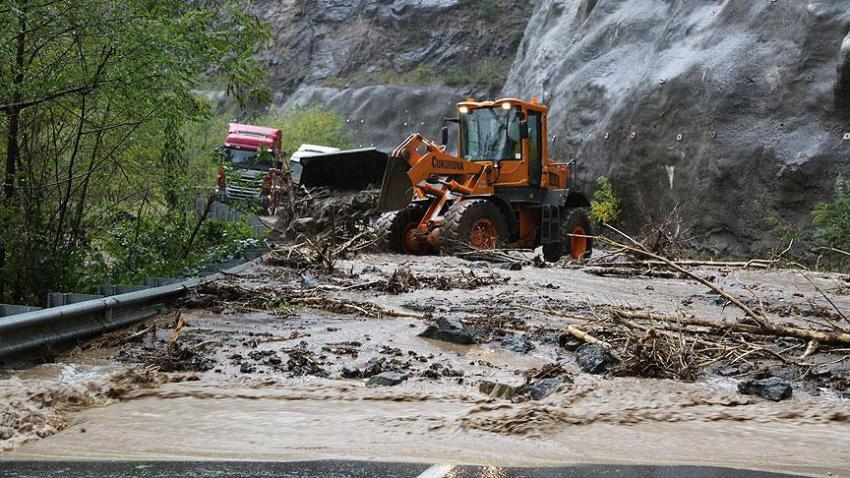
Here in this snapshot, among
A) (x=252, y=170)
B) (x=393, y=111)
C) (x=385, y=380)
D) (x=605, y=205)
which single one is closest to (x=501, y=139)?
(x=252, y=170)

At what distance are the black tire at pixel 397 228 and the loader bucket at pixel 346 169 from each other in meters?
1.91

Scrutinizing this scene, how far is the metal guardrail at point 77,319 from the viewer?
5043 mm

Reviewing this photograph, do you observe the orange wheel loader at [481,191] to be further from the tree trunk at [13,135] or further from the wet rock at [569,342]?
the wet rock at [569,342]

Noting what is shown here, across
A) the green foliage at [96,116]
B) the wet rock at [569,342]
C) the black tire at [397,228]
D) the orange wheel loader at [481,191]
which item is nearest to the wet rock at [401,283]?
the green foliage at [96,116]

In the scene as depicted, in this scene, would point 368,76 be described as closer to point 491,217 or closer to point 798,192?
point 798,192

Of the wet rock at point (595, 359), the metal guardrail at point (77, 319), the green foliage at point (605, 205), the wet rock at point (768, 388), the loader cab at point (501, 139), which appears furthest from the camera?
the green foliage at point (605, 205)

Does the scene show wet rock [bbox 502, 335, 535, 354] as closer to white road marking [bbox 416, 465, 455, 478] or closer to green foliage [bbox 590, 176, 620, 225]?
white road marking [bbox 416, 465, 455, 478]

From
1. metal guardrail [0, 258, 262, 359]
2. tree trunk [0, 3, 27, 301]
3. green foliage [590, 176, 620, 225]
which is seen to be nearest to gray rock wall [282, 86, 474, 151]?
green foliage [590, 176, 620, 225]

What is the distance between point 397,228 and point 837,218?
389 inches

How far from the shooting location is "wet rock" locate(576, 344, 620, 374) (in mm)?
5445

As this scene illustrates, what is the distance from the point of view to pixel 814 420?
4.16 meters

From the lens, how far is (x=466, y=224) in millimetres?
15750

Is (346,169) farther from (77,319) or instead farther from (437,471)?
(437,471)

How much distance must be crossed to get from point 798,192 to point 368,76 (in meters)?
42.1
